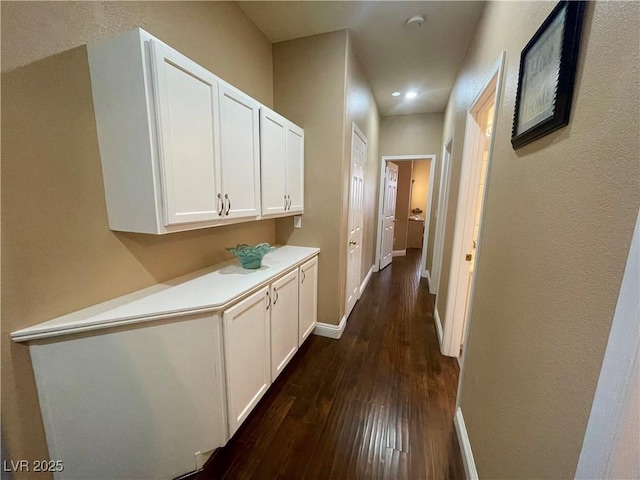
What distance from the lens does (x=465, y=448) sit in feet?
4.43

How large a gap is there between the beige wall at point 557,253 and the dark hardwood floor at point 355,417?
402 mm

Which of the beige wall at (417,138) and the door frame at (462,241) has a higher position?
the beige wall at (417,138)

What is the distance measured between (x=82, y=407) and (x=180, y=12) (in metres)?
2.01

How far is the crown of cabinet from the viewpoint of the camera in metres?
1.02

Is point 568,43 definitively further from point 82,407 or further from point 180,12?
point 82,407

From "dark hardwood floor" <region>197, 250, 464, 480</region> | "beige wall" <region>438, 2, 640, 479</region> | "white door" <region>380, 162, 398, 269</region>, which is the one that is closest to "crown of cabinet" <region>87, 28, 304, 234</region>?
"dark hardwood floor" <region>197, 250, 464, 480</region>

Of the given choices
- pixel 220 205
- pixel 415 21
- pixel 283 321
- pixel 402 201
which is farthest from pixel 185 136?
pixel 402 201

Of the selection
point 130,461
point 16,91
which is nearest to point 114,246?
point 16,91

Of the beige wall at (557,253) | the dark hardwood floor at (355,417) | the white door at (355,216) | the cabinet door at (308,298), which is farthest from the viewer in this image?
the white door at (355,216)

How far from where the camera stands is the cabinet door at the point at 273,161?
1771 millimetres

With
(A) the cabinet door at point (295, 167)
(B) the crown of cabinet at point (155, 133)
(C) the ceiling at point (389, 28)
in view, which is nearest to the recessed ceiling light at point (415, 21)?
(C) the ceiling at point (389, 28)

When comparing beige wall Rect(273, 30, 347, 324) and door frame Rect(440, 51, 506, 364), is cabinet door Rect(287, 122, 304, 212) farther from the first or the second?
door frame Rect(440, 51, 506, 364)

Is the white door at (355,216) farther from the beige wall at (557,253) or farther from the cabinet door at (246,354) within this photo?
the beige wall at (557,253)

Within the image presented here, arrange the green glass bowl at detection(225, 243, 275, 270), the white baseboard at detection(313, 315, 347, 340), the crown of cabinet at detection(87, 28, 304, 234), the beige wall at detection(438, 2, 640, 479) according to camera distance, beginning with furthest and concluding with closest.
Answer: the white baseboard at detection(313, 315, 347, 340), the green glass bowl at detection(225, 243, 275, 270), the crown of cabinet at detection(87, 28, 304, 234), the beige wall at detection(438, 2, 640, 479)
